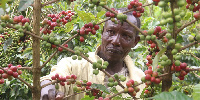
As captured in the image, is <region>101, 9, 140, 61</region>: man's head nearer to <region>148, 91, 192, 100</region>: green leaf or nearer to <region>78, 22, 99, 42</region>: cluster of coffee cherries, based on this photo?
<region>78, 22, 99, 42</region>: cluster of coffee cherries

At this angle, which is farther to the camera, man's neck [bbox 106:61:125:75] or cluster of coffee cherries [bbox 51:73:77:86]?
man's neck [bbox 106:61:125:75]

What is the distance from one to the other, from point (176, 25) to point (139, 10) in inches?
14.1

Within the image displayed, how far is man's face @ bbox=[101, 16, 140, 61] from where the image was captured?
190 cm

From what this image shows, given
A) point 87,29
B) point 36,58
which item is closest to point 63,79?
point 36,58

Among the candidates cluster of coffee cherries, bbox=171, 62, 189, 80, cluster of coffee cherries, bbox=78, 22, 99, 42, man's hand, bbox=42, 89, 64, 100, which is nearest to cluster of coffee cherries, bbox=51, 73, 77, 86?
man's hand, bbox=42, 89, 64, 100

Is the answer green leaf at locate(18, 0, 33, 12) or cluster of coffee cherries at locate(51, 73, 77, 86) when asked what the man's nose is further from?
green leaf at locate(18, 0, 33, 12)

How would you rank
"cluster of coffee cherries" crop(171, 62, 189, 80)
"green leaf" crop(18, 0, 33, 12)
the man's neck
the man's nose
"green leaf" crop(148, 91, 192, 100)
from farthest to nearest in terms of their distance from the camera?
the man's neck < the man's nose < "green leaf" crop(18, 0, 33, 12) < "cluster of coffee cherries" crop(171, 62, 189, 80) < "green leaf" crop(148, 91, 192, 100)

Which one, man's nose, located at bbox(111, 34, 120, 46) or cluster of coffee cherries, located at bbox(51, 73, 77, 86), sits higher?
man's nose, located at bbox(111, 34, 120, 46)

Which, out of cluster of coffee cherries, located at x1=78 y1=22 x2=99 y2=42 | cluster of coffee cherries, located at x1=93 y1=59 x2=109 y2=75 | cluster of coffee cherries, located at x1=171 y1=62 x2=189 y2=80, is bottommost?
cluster of coffee cherries, located at x1=171 y1=62 x2=189 y2=80

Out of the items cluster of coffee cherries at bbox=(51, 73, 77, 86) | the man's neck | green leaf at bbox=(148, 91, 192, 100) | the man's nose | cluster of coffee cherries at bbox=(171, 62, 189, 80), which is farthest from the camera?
the man's neck

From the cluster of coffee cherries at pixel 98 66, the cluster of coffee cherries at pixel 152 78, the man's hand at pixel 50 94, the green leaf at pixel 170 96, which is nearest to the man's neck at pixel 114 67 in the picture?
the man's hand at pixel 50 94

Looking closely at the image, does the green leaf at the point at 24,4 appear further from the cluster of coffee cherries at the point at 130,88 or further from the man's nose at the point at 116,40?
the man's nose at the point at 116,40

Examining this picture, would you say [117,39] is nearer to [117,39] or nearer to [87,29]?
[117,39]

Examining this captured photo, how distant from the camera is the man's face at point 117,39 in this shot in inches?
74.8
